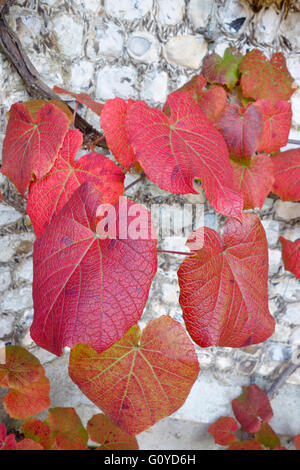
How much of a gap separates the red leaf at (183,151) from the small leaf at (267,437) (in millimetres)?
1438

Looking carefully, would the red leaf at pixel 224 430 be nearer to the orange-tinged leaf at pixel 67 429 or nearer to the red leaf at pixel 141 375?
the orange-tinged leaf at pixel 67 429

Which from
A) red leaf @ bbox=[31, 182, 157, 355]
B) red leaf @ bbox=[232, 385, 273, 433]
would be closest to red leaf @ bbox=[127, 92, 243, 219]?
red leaf @ bbox=[31, 182, 157, 355]

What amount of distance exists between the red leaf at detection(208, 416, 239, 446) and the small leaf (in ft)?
0.40

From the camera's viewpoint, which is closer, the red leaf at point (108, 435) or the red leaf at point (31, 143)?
the red leaf at point (31, 143)

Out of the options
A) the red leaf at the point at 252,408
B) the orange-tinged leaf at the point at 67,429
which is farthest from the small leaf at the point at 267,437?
the orange-tinged leaf at the point at 67,429

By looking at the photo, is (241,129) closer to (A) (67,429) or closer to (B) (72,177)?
(B) (72,177)

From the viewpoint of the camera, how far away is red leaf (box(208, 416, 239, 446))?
1681 millimetres

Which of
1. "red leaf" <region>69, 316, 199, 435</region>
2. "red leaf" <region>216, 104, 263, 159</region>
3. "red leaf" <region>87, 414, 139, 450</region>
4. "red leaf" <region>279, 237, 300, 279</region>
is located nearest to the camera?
"red leaf" <region>69, 316, 199, 435</region>

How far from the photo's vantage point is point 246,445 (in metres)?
1.64

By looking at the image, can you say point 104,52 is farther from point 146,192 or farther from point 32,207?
point 32,207

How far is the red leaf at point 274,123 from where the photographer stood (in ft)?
3.68

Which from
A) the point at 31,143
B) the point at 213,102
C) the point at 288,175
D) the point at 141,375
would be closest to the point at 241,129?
the point at 213,102

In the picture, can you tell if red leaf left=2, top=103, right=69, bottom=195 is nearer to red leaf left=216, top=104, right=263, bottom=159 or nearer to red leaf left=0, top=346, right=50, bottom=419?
red leaf left=216, top=104, right=263, bottom=159

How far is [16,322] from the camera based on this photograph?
4.66 feet
